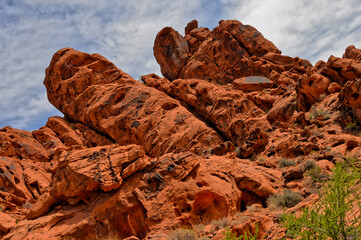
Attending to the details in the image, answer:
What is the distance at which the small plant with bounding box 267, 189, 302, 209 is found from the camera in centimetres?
1023

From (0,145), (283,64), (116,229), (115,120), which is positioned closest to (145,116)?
(115,120)

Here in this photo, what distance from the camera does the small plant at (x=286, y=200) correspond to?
1023cm

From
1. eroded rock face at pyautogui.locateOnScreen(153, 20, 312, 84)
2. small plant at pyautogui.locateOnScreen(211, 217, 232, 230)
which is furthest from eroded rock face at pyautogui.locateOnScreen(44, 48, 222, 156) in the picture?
eroded rock face at pyautogui.locateOnScreen(153, 20, 312, 84)

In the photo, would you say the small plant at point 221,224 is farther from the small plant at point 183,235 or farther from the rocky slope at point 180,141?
the small plant at point 183,235

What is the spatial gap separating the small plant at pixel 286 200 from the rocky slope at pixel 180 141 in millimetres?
376

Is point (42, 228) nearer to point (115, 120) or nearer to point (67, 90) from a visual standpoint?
point (115, 120)

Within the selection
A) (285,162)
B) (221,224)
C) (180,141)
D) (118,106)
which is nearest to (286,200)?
(221,224)

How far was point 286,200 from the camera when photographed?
34.2 ft

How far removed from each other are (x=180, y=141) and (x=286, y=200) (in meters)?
12.8

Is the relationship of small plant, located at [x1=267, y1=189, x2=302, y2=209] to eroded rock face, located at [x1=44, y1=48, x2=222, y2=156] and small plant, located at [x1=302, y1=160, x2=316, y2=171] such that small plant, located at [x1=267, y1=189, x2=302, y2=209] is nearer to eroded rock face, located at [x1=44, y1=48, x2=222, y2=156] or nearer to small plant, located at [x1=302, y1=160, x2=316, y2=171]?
small plant, located at [x1=302, y1=160, x2=316, y2=171]

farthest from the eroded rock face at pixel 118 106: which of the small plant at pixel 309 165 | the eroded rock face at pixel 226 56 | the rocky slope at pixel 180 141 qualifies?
the eroded rock face at pixel 226 56

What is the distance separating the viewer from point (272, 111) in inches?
875

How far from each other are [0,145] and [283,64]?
106 ft

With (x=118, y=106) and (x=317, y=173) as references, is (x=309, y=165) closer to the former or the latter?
(x=317, y=173)
